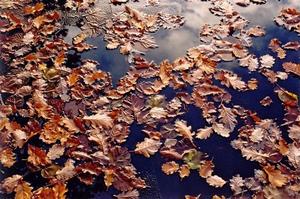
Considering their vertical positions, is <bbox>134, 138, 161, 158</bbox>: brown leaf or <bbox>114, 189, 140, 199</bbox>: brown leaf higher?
<bbox>134, 138, 161, 158</bbox>: brown leaf

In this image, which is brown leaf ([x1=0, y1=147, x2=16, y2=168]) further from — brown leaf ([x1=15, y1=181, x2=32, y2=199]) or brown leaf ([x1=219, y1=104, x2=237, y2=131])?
brown leaf ([x1=219, y1=104, x2=237, y2=131])

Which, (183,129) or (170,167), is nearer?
(170,167)

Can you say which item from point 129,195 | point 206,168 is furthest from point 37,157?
point 206,168

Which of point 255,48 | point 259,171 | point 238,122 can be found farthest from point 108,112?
point 255,48

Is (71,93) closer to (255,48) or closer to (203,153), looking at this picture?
(203,153)

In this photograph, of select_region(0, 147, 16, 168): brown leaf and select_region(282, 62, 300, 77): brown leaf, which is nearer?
select_region(0, 147, 16, 168): brown leaf

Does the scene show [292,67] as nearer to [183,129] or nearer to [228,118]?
[228,118]

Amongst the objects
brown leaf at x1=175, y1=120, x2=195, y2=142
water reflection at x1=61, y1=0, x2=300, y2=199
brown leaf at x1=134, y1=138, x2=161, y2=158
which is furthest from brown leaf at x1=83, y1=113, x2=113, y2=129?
brown leaf at x1=175, y1=120, x2=195, y2=142

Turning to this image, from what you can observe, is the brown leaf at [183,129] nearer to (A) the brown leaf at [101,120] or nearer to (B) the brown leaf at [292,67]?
(A) the brown leaf at [101,120]

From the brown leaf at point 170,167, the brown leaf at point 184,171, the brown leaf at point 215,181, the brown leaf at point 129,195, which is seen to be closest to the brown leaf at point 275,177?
the brown leaf at point 215,181
